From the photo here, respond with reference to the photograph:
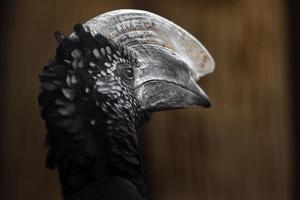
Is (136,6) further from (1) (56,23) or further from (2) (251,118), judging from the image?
(2) (251,118)

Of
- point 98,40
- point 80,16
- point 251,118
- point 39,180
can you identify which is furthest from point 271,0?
point 39,180

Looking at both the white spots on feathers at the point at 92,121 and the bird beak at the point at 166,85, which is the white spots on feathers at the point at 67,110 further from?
the bird beak at the point at 166,85

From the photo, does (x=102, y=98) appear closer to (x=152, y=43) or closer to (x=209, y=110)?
(x=152, y=43)

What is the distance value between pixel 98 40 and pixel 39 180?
446mm

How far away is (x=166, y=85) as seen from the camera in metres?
1.57

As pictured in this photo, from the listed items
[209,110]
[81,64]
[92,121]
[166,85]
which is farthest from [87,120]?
[209,110]

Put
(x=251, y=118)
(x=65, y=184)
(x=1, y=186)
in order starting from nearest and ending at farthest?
(x=65, y=184), (x=1, y=186), (x=251, y=118)

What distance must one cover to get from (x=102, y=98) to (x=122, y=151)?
12cm

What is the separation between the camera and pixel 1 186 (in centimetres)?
173

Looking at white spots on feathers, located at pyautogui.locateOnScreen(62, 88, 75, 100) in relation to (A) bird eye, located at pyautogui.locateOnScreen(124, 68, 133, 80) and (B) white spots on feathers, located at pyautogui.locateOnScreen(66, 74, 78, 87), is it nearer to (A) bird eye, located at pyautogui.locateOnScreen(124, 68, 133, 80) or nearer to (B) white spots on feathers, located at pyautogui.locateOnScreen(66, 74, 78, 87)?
(B) white spots on feathers, located at pyautogui.locateOnScreen(66, 74, 78, 87)

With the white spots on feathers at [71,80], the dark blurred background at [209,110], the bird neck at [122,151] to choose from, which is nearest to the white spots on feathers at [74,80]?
the white spots on feathers at [71,80]

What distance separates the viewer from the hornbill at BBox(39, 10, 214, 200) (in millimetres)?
1434

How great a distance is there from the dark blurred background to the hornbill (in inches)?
10.6

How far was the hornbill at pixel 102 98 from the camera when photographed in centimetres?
143
